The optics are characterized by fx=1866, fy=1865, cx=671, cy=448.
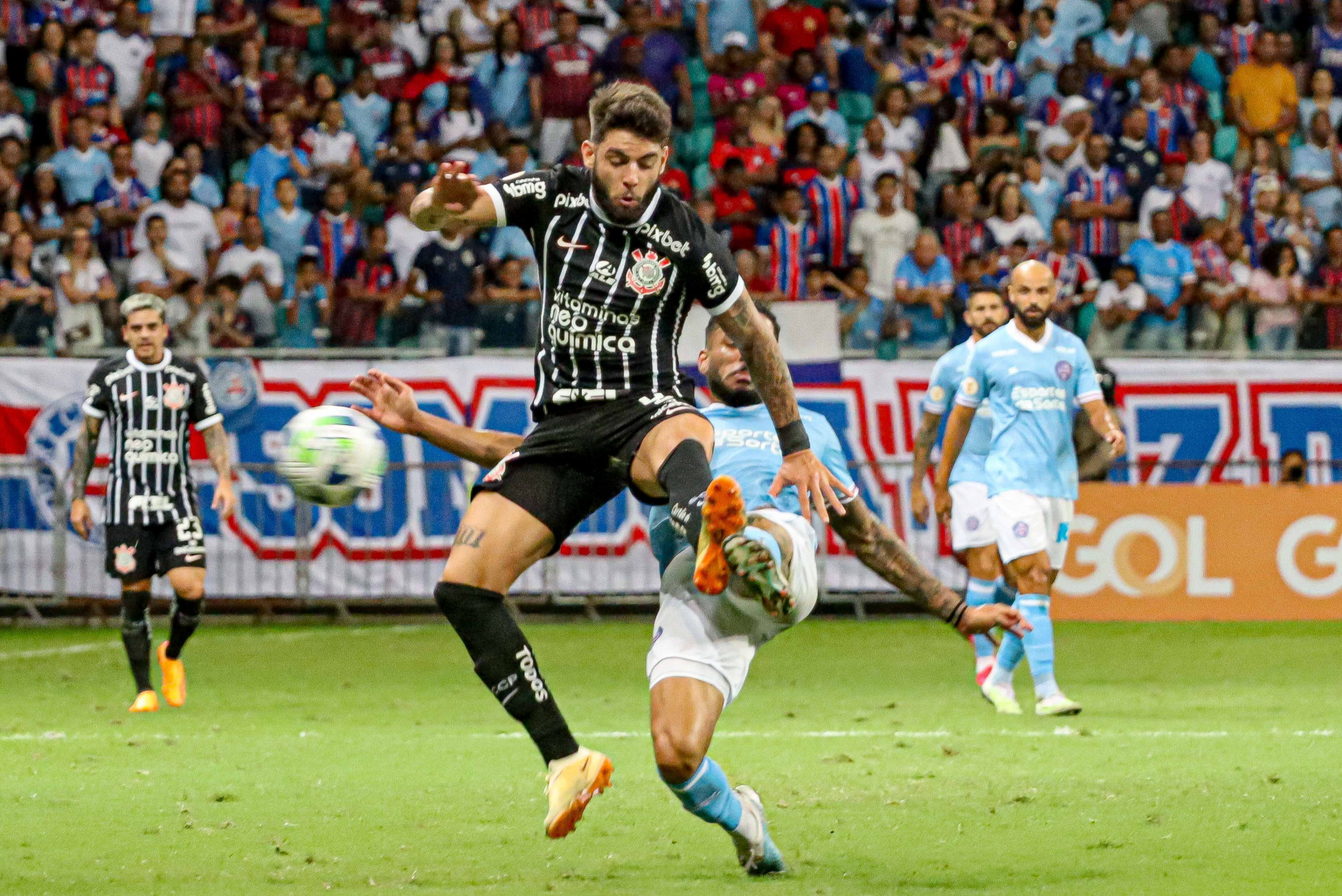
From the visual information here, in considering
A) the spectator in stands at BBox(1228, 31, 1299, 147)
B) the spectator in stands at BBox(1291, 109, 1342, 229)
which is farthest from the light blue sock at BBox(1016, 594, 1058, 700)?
the spectator in stands at BBox(1228, 31, 1299, 147)

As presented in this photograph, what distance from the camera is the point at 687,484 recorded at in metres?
5.64

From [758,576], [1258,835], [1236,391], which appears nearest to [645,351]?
[758,576]

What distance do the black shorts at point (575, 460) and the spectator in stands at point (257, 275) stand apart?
1036 centimetres

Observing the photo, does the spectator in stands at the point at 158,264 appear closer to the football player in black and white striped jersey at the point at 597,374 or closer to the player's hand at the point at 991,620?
the football player in black and white striped jersey at the point at 597,374

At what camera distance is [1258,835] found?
6.30 m

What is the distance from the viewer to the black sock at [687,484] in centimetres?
549

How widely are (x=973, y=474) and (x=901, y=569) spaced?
546 centimetres

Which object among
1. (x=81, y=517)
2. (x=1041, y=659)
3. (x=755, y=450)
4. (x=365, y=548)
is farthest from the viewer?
(x=365, y=548)

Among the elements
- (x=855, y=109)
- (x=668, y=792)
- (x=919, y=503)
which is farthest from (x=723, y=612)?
(x=855, y=109)

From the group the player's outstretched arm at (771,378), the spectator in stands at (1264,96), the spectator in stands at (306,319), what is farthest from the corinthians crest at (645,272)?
the spectator in stands at (1264,96)

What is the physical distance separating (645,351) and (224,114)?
13782 millimetres

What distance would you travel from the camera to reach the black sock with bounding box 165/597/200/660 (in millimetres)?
10836

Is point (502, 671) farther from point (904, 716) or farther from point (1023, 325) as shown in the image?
point (1023, 325)

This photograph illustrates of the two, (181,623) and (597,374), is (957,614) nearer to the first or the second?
(597,374)
